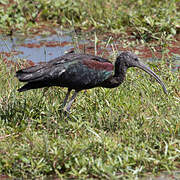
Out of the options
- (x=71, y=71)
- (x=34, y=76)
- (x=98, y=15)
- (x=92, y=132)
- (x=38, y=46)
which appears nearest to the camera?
(x=92, y=132)

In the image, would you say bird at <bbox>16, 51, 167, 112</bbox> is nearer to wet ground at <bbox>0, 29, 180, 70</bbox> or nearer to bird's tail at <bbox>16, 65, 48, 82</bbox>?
bird's tail at <bbox>16, 65, 48, 82</bbox>

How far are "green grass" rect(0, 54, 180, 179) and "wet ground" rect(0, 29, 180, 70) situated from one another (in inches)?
68.8

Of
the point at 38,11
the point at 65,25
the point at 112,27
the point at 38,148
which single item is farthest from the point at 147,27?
the point at 38,148

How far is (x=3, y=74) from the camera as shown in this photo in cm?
684

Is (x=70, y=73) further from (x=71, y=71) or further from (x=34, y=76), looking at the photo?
(x=34, y=76)

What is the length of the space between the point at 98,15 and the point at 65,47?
132 centimetres

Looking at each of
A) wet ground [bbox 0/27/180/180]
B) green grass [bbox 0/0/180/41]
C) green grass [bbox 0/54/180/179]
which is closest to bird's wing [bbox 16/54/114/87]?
green grass [bbox 0/54/180/179]

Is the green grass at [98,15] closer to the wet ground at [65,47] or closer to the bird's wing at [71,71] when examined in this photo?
the wet ground at [65,47]

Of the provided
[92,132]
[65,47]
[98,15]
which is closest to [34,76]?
[92,132]

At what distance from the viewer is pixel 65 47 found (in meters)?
9.38

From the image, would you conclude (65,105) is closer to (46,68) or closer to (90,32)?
(46,68)

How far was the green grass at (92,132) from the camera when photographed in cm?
488

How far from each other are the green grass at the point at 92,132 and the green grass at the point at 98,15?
9.05 ft

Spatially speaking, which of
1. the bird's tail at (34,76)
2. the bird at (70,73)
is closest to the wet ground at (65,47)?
the bird at (70,73)
